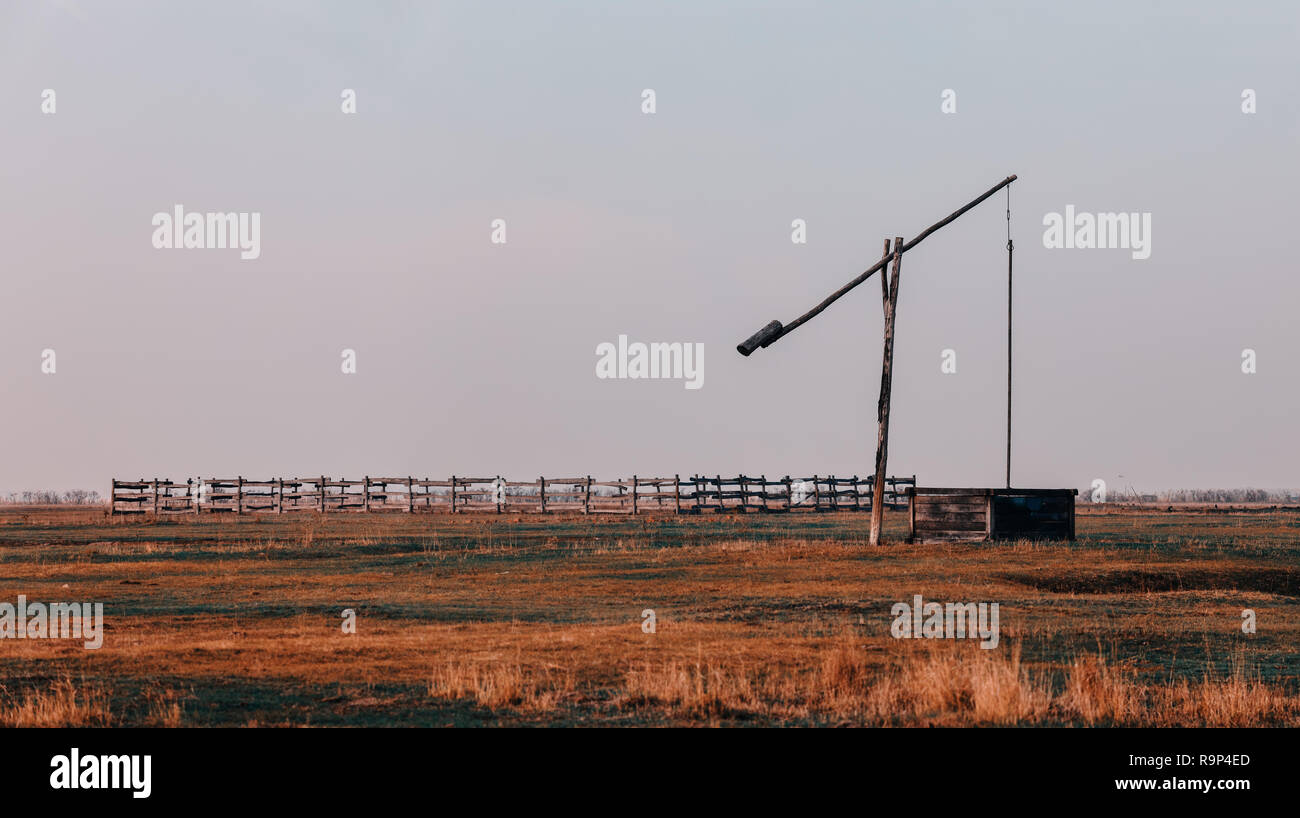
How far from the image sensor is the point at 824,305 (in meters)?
32.8

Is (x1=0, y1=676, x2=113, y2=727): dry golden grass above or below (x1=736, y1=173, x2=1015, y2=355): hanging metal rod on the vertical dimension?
below

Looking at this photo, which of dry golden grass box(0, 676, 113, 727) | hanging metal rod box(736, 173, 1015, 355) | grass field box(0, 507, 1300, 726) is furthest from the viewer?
hanging metal rod box(736, 173, 1015, 355)

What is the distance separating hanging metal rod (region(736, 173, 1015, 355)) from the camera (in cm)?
3156

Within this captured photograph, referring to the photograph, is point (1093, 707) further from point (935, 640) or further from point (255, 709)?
point (255, 709)

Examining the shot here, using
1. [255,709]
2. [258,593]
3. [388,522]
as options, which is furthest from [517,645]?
[388,522]

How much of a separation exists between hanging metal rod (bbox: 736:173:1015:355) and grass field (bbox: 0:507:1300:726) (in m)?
4.85

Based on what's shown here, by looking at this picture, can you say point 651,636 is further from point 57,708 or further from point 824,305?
point 824,305

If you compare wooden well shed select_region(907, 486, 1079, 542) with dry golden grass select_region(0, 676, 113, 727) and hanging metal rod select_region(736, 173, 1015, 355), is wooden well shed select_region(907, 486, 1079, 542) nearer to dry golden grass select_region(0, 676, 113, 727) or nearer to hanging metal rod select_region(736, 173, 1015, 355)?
hanging metal rod select_region(736, 173, 1015, 355)

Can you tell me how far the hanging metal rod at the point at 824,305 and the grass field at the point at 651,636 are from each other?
4852 millimetres

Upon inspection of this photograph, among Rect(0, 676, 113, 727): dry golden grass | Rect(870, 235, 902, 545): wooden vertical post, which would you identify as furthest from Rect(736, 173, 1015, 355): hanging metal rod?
Rect(0, 676, 113, 727): dry golden grass

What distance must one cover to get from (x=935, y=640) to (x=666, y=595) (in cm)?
698

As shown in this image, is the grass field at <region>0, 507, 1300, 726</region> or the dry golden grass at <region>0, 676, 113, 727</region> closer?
the dry golden grass at <region>0, 676, 113, 727</region>

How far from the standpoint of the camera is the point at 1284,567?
27.6m

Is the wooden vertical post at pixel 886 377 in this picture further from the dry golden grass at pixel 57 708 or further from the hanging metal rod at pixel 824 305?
the dry golden grass at pixel 57 708
